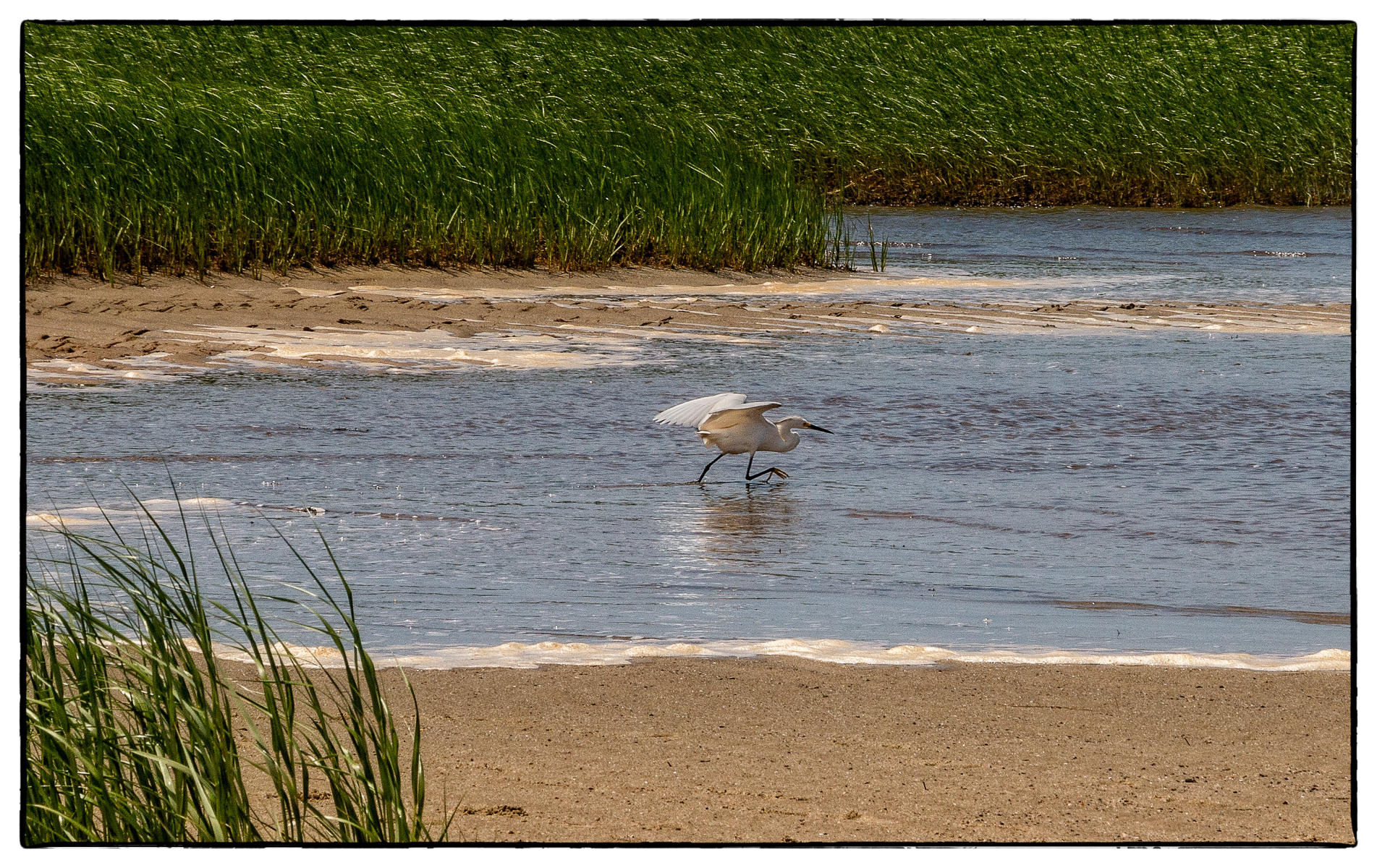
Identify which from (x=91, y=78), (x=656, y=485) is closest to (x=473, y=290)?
(x=91, y=78)

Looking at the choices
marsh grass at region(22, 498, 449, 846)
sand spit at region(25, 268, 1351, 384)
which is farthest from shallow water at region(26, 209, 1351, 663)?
marsh grass at region(22, 498, 449, 846)

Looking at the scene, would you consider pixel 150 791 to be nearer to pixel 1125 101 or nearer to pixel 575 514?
pixel 575 514

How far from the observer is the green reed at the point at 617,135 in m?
11.7

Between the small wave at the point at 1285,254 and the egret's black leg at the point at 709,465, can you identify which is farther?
the small wave at the point at 1285,254

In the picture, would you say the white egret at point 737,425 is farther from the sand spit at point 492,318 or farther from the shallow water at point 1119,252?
the shallow water at point 1119,252

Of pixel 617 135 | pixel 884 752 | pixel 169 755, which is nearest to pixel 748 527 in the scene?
pixel 884 752

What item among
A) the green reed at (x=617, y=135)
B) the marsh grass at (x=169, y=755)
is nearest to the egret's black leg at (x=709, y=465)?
the green reed at (x=617, y=135)

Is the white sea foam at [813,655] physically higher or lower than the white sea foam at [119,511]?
lower

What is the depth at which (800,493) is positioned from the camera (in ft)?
23.4

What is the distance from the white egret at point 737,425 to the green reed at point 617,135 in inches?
131

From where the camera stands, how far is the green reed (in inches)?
459

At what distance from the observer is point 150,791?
120 inches

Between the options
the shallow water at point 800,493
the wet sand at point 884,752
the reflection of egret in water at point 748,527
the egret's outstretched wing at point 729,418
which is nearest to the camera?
the wet sand at point 884,752

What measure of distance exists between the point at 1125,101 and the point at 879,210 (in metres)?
3.56
